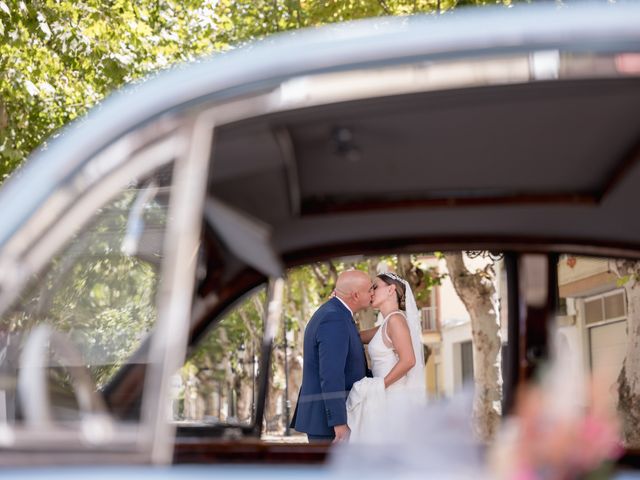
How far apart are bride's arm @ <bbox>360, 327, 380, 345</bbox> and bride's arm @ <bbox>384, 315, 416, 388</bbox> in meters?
0.23

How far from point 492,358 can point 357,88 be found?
1.38m

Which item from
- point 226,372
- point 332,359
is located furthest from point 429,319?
point 226,372

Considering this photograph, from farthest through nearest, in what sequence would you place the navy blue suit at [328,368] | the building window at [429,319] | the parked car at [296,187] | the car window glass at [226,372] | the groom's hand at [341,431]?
1. the building window at [429,319]
2. the navy blue suit at [328,368]
3. the groom's hand at [341,431]
4. the car window glass at [226,372]
5. the parked car at [296,187]

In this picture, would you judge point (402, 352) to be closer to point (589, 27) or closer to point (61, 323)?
point (61, 323)

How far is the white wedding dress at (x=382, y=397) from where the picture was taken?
7.44ft

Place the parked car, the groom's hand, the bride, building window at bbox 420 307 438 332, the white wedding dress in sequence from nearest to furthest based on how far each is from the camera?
1. the parked car
2. the white wedding dress
3. the groom's hand
4. the bride
5. building window at bbox 420 307 438 332

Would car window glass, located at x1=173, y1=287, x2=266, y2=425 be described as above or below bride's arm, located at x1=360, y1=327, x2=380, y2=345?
below

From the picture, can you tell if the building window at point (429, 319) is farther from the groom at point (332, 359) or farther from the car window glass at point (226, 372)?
the car window glass at point (226, 372)

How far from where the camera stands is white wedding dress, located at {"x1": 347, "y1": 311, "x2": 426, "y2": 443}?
89.3 inches

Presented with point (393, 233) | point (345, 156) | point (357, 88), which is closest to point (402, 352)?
point (393, 233)

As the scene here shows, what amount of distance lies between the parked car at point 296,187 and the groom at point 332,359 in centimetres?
150

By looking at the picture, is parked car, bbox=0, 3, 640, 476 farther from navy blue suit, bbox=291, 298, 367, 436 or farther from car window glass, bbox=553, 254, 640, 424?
navy blue suit, bbox=291, 298, 367, 436

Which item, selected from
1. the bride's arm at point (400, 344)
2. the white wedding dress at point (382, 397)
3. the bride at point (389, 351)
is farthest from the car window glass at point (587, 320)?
the bride's arm at point (400, 344)

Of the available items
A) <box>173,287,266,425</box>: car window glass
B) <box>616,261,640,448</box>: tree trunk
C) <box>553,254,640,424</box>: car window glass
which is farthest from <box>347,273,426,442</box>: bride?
<box>616,261,640,448</box>: tree trunk
